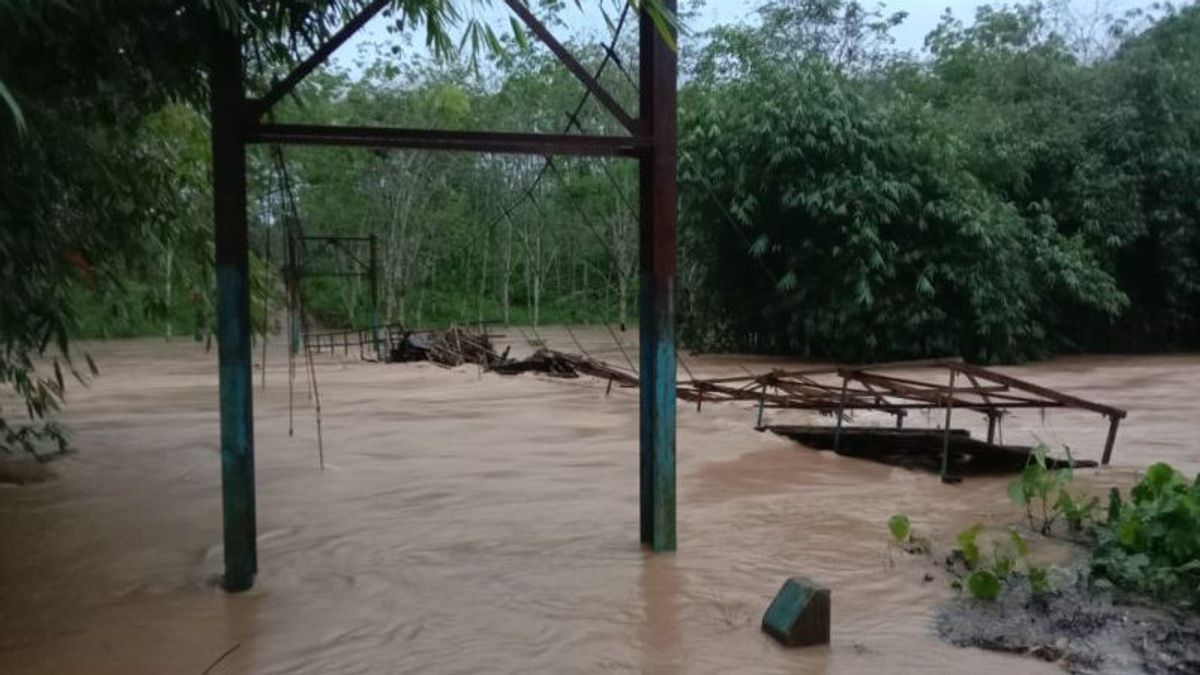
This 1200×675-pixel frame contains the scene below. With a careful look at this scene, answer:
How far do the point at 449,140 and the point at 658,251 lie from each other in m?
1.32

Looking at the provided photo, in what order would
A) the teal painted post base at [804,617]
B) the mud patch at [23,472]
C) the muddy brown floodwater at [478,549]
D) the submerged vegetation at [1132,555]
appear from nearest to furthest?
the teal painted post base at [804,617], the muddy brown floodwater at [478,549], the submerged vegetation at [1132,555], the mud patch at [23,472]

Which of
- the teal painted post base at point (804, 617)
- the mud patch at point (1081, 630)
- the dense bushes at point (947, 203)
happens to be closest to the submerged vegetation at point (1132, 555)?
the mud patch at point (1081, 630)

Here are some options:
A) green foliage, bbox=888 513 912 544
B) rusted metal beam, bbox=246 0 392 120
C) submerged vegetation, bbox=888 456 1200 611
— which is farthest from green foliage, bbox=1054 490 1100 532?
rusted metal beam, bbox=246 0 392 120

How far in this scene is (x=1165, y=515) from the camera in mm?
5492

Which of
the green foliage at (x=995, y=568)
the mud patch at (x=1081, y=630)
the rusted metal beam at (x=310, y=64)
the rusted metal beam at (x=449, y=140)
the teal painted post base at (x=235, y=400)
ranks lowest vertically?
the mud patch at (x=1081, y=630)

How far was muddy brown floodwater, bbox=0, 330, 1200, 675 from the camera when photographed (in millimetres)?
4773

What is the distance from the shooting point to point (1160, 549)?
5.51 m

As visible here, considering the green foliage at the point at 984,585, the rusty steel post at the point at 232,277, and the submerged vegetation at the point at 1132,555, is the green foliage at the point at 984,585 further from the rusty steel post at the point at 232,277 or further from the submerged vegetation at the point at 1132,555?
the rusty steel post at the point at 232,277

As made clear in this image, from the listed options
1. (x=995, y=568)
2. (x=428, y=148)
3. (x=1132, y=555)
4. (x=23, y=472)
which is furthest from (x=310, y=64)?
(x=23, y=472)

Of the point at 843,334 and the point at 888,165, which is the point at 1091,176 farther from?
the point at 843,334

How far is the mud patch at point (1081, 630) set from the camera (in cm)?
448

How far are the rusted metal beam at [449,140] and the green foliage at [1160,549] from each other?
3.34 meters

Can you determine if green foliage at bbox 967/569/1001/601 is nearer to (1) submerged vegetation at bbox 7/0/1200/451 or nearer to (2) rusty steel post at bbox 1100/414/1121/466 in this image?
(2) rusty steel post at bbox 1100/414/1121/466

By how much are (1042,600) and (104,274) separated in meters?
6.20
